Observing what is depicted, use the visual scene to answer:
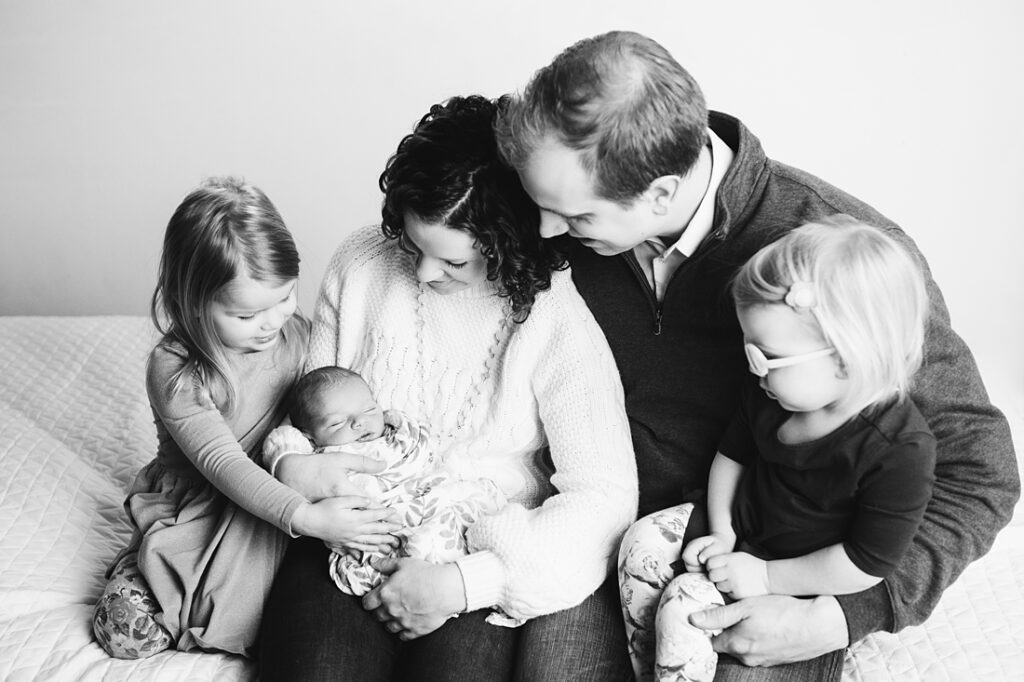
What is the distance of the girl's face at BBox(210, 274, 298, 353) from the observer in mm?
1617

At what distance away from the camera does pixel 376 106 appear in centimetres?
270

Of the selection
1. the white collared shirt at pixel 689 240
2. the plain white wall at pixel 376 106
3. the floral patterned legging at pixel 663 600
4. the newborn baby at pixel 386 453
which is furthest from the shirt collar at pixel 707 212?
the plain white wall at pixel 376 106

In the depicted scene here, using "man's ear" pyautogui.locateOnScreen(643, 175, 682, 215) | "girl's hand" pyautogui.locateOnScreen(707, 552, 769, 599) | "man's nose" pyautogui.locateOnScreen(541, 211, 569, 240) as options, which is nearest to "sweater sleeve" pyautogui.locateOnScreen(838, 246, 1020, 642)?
"girl's hand" pyautogui.locateOnScreen(707, 552, 769, 599)

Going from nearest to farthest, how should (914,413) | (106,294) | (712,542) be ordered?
1. (914,413)
2. (712,542)
3. (106,294)

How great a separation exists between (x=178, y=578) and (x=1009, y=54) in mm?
2081

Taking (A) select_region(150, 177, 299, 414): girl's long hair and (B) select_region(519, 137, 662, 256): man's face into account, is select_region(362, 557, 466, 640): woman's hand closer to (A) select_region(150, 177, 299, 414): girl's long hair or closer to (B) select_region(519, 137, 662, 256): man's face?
(A) select_region(150, 177, 299, 414): girl's long hair

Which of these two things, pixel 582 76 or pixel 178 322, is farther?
pixel 178 322

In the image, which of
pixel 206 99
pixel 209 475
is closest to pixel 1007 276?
pixel 209 475

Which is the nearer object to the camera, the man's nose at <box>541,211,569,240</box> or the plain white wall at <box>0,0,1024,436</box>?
the man's nose at <box>541,211,569,240</box>

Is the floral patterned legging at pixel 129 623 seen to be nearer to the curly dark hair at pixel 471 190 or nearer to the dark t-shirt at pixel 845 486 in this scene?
the curly dark hair at pixel 471 190

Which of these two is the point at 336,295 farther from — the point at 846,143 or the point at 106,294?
the point at 106,294

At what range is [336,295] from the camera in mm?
1866

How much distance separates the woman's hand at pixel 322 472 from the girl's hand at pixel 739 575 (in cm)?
59

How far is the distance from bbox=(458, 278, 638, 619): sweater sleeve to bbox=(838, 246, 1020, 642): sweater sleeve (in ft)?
1.32
